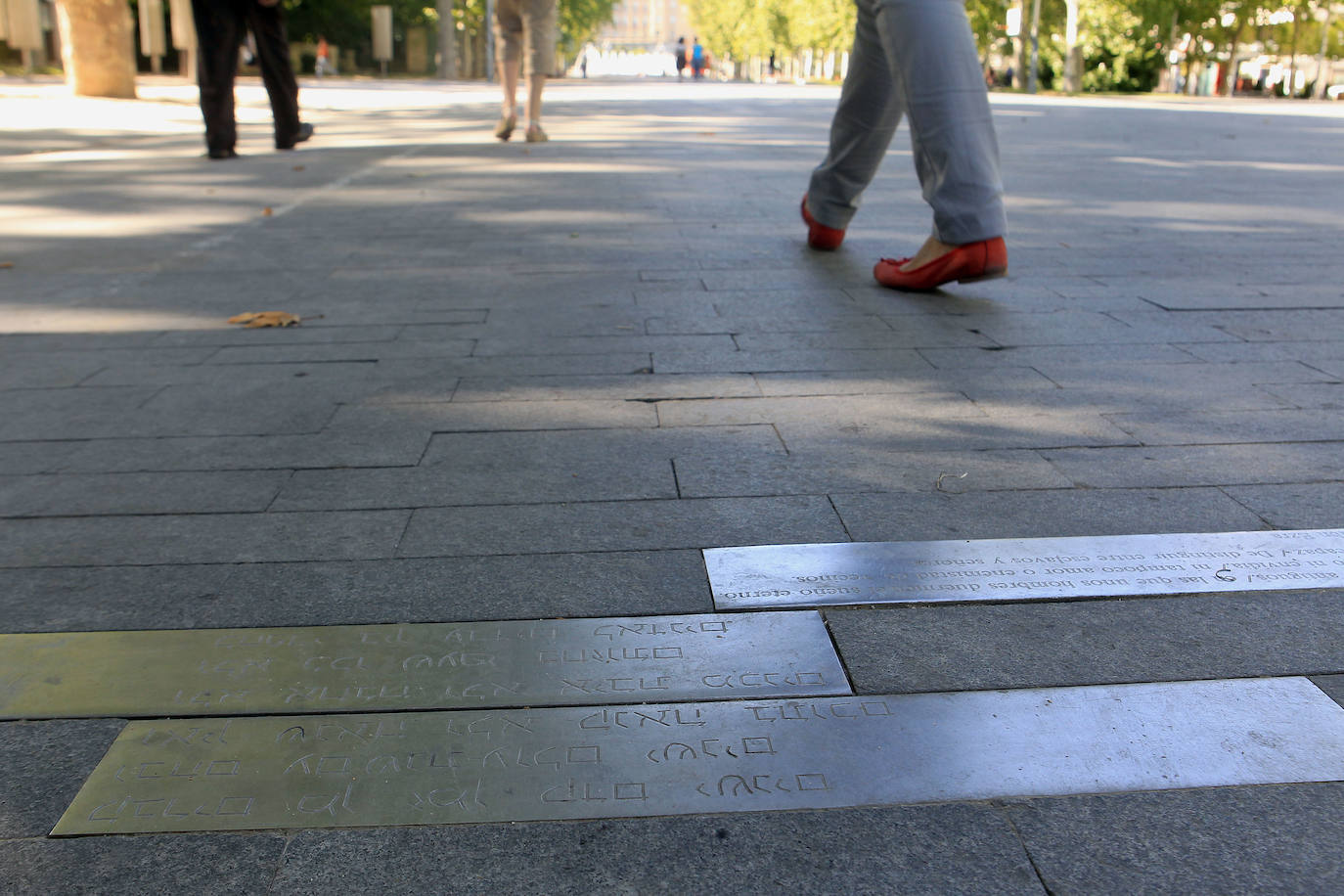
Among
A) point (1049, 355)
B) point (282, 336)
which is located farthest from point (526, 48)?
point (1049, 355)

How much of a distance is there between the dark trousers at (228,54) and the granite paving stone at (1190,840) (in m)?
9.63

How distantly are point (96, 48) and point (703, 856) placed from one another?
20437mm

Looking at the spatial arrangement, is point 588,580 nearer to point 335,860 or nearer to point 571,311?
point 335,860

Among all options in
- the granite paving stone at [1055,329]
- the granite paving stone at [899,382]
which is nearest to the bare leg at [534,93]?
the granite paving stone at [1055,329]

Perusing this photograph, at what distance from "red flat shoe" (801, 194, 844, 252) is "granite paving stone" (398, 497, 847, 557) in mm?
3321

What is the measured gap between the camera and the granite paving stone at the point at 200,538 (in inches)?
98.9

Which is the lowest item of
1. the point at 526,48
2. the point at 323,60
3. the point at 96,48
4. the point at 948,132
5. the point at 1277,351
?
the point at 1277,351

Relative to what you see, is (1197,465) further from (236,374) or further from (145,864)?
(236,374)

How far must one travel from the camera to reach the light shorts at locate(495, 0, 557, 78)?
10750mm

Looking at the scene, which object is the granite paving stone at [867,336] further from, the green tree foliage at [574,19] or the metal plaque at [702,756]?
the green tree foliage at [574,19]

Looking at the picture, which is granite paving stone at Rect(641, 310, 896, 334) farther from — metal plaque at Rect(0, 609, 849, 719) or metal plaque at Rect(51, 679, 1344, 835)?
metal plaque at Rect(51, 679, 1344, 835)

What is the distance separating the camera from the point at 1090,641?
6.88ft

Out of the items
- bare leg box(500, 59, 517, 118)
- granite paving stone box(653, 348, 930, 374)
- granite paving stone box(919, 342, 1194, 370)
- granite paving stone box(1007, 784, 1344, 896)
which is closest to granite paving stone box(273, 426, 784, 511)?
granite paving stone box(653, 348, 930, 374)

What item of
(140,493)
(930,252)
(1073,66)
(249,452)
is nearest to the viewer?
(140,493)
